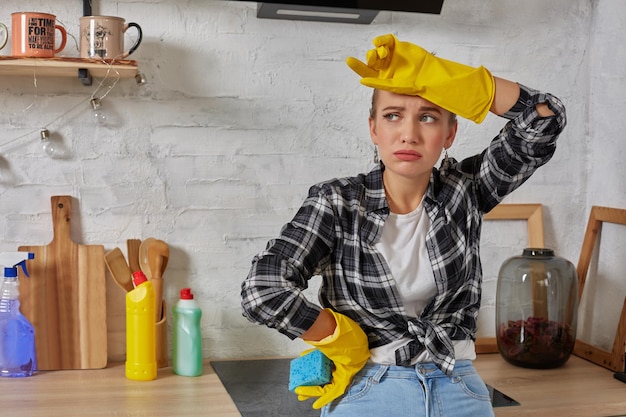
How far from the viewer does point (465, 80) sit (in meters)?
1.44

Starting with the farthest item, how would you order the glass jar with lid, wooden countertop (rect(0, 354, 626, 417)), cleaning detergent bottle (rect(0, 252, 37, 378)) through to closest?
the glass jar with lid < cleaning detergent bottle (rect(0, 252, 37, 378)) < wooden countertop (rect(0, 354, 626, 417))

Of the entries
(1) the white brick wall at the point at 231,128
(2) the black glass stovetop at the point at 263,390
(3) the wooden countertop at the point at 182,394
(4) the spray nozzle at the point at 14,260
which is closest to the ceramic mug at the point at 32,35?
(1) the white brick wall at the point at 231,128

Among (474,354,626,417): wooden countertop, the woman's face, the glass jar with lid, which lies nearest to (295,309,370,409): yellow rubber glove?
the woman's face

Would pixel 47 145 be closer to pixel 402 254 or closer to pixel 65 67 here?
pixel 65 67

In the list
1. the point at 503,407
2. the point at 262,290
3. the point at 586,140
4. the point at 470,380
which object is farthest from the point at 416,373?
the point at 586,140

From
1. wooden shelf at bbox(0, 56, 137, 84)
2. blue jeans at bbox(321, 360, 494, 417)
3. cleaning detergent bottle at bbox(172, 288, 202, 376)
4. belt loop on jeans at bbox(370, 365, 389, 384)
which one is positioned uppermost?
wooden shelf at bbox(0, 56, 137, 84)

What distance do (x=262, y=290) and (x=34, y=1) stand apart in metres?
1.07

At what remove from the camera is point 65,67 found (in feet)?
6.13

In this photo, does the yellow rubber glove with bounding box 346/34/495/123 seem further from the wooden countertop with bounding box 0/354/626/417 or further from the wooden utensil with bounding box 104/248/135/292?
the wooden utensil with bounding box 104/248/135/292

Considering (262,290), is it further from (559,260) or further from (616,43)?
(616,43)

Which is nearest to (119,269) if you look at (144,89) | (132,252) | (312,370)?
(132,252)

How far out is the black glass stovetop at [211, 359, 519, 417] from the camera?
181cm

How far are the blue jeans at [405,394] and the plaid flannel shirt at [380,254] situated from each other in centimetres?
3

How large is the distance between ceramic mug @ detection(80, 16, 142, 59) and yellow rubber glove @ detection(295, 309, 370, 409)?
2.87ft
